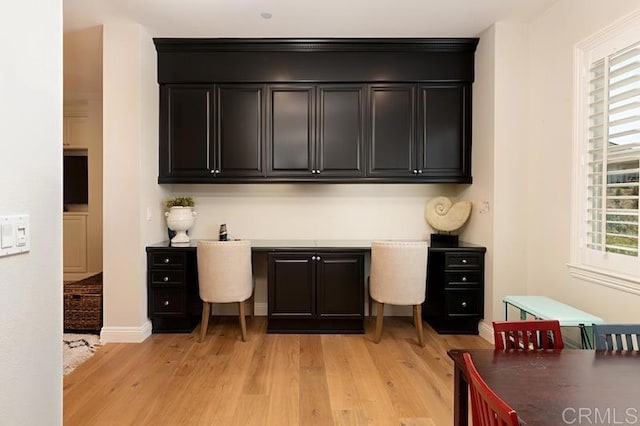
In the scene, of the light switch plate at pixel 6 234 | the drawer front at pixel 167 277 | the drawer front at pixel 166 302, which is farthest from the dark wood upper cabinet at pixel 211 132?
the light switch plate at pixel 6 234

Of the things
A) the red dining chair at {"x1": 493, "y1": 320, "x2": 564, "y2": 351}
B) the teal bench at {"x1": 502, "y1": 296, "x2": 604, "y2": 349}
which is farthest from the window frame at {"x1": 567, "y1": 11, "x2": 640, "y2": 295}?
the red dining chair at {"x1": 493, "y1": 320, "x2": 564, "y2": 351}

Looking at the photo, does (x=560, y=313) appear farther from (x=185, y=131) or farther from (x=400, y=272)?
(x=185, y=131)

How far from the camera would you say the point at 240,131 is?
12.2 ft

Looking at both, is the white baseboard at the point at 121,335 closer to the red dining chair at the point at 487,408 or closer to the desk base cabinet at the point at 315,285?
the desk base cabinet at the point at 315,285

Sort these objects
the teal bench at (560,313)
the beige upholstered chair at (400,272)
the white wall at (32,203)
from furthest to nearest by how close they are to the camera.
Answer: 1. the beige upholstered chair at (400,272)
2. the teal bench at (560,313)
3. the white wall at (32,203)

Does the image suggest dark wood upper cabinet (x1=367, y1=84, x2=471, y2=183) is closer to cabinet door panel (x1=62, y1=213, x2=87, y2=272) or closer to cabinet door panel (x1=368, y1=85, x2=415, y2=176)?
cabinet door panel (x1=368, y1=85, x2=415, y2=176)

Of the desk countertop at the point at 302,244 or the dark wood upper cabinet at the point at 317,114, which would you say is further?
the dark wood upper cabinet at the point at 317,114

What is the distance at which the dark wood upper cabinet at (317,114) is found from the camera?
144 inches

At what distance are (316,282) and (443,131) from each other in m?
2.05

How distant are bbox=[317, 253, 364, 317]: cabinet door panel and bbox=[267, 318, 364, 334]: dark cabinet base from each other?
11cm

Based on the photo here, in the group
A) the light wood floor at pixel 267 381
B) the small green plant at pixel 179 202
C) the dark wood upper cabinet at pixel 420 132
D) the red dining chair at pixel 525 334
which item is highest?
the dark wood upper cabinet at pixel 420 132

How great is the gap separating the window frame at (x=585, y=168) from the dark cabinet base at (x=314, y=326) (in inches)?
75.5

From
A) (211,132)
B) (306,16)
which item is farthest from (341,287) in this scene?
(306,16)

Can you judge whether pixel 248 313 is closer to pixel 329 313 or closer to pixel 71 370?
pixel 329 313
